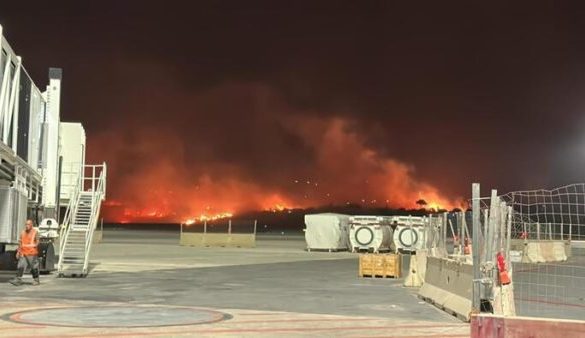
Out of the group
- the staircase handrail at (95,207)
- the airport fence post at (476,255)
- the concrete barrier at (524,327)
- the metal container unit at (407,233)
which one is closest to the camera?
the concrete barrier at (524,327)

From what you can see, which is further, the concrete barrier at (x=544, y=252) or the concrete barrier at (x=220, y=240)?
the concrete barrier at (x=220, y=240)

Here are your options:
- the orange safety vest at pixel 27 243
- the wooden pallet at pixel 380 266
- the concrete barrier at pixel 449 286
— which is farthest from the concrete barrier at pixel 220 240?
the concrete barrier at pixel 449 286

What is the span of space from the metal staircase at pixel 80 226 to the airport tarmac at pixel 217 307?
0.58m

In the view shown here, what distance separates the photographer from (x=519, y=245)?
3547cm

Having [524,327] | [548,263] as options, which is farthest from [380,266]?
[548,263]

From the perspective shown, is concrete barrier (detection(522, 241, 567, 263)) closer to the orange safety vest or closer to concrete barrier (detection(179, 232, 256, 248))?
concrete barrier (detection(179, 232, 256, 248))

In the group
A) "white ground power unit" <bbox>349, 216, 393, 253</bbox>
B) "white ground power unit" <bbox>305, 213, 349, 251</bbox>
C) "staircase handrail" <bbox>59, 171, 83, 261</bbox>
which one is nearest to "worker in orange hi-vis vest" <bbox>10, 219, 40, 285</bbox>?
"staircase handrail" <bbox>59, 171, 83, 261</bbox>

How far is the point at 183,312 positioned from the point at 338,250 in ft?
94.9

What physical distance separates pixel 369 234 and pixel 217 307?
1085 inches

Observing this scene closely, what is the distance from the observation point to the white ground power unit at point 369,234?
40.8m

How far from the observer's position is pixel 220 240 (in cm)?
4581

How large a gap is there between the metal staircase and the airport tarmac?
0.58 metres

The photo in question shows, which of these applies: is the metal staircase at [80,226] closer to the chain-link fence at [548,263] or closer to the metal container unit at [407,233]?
the chain-link fence at [548,263]

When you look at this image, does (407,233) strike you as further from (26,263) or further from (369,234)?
(26,263)
